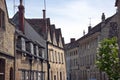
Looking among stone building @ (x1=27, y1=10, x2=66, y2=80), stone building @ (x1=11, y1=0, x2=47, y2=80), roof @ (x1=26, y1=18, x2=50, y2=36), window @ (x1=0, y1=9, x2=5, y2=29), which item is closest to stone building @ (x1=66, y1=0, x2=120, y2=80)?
stone building @ (x1=27, y1=10, x2=66, y2=80)

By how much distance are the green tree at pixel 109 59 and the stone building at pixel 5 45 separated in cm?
1317

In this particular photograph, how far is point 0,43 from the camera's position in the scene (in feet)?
82.3

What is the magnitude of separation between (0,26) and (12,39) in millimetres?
3148

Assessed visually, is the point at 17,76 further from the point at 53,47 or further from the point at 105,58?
the point at 53,47

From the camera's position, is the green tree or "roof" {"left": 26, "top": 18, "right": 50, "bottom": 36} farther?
"roof" {"left": 26, "top": 18, "right": 50, "bottom": 36}

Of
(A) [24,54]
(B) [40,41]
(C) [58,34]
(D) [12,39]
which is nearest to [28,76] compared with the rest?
(A) [24,54]

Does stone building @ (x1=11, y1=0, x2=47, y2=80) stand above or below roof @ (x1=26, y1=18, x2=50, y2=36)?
below

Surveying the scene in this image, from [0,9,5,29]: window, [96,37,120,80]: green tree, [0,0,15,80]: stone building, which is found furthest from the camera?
[96,37,120,80]: green tree

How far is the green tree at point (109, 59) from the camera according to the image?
3797 cm

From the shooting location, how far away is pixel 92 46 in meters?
71.0

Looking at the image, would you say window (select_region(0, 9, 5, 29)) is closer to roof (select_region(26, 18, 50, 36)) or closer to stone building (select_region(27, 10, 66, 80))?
stone building (select_region(27, 10, 66, 80))

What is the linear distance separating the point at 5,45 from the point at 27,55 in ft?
28.2

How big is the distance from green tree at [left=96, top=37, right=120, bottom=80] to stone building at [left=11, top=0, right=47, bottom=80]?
6.72m

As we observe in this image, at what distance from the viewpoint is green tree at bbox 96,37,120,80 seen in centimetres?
3797
